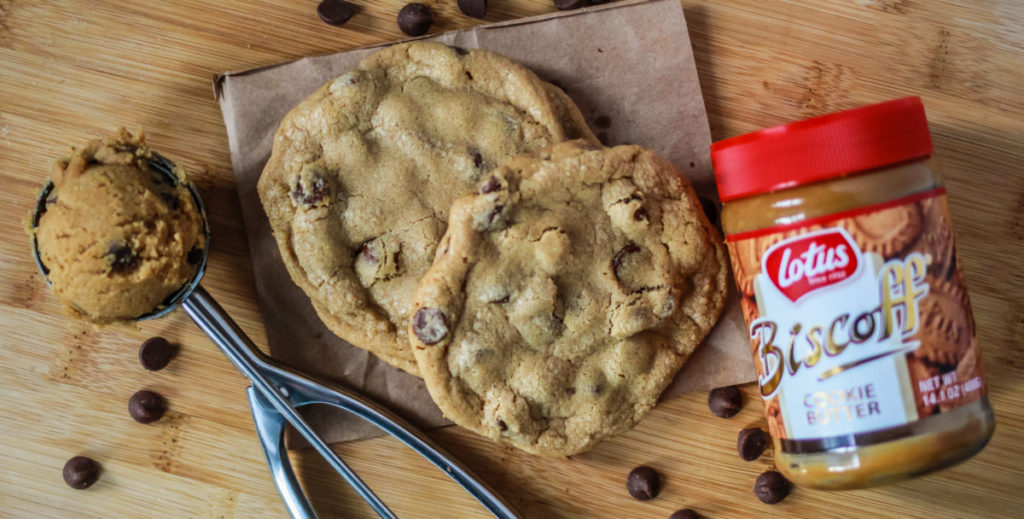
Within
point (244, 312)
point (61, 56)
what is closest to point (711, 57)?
point (244, 312)

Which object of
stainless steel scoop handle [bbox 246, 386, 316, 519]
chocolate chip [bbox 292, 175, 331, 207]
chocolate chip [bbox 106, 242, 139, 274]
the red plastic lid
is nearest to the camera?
the red plastic lid

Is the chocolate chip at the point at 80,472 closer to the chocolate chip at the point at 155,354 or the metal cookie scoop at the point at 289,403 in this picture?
the chocolate chip at the point at 155,354

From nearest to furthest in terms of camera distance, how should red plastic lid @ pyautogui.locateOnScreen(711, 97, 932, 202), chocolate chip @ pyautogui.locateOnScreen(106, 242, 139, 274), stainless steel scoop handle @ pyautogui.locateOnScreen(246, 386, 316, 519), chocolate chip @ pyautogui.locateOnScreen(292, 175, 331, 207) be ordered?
red plastic lid @ pyautogui.locateOnScreen(711, 97, 932, 202), chocolate chip @ pyautogui.locateOnScreen(106, 242, 139, 274), chocolate chip @ pyautogui.locateOnScreen(292, 175, 331, 207), stainless steel scoop handle @ pyautogui.locateOnScreen(246, 386, 316, 519)

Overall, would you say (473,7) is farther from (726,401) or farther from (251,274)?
Result: (726,401)

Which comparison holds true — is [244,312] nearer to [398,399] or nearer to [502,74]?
[398,399]

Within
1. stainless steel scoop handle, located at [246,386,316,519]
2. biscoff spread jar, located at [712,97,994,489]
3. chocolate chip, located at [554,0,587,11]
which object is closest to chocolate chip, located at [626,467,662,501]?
biscoff spread jar, located at [712,97,994,489]

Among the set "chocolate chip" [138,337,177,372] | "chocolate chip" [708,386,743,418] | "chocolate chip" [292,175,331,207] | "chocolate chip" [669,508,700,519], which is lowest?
"chocolate chip" [669,508,700,519]

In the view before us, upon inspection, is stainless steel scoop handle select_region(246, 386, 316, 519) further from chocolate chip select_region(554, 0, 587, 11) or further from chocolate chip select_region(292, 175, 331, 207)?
→ chocolate chip select_region(554, 0, 587, 11)

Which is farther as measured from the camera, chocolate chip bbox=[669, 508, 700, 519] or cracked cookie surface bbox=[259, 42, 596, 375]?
chocolate chip bbox=[669, 508, 700, 519]

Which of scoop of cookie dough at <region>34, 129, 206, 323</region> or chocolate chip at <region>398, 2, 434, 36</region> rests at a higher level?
chocolate chip at <region>398, 2, 434, 36</region>
